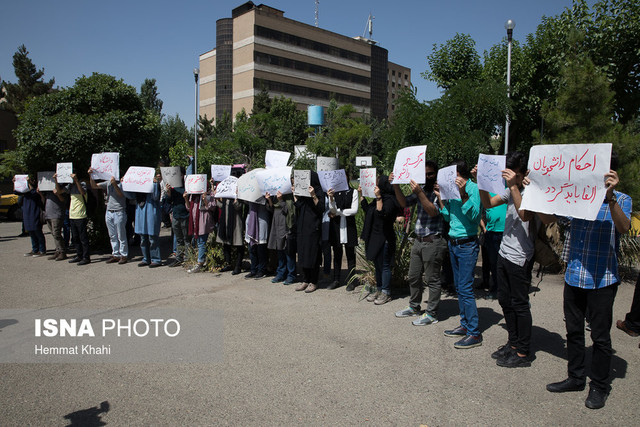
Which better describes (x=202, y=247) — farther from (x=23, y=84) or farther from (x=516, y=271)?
(x=23, y=84)

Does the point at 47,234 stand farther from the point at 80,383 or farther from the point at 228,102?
the point at 228,102

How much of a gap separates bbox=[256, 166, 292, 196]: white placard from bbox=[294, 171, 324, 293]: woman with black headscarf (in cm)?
42

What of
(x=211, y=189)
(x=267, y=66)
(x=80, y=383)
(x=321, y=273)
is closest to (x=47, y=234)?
(x=211, y=189)

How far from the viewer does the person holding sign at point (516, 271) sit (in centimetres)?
447

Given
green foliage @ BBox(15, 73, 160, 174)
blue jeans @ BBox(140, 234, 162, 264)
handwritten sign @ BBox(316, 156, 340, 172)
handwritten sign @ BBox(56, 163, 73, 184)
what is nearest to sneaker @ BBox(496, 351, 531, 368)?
handwritten sign @ BBox(316, 156, 340, 172)

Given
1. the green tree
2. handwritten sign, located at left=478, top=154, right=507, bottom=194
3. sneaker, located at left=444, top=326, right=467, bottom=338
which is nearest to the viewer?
handwritten sign, located at left=478, top=154, right=507, bottom=194

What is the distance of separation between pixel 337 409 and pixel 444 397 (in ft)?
3.17

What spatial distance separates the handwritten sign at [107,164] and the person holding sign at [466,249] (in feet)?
24.0

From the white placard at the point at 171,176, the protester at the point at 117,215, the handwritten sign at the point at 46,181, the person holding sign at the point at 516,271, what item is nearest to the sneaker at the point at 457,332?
the person holding sign at the point at 516,271

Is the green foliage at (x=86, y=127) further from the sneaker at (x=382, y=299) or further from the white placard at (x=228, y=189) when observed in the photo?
the sneaker at (x=382, y=299)

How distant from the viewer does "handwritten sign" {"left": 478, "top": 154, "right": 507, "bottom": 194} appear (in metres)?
4.87

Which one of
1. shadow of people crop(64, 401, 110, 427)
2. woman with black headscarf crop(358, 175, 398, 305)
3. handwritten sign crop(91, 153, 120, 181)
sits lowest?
shadow of people crop(64, 401, 110, 427)

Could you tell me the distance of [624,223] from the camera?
3.69m

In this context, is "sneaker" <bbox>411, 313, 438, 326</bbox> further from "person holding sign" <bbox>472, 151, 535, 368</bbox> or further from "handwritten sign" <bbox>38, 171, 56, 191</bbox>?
"handwritten sign" <bbox>38, 171, 56, 191</bbox>
